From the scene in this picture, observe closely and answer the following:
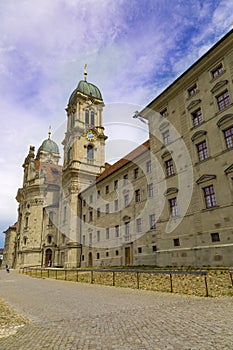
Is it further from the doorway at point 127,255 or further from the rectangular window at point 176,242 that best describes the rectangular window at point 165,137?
the doorway at point 127,255

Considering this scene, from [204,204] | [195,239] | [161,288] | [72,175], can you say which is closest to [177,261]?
[195,239]

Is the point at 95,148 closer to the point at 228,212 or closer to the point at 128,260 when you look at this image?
the point at 128,260

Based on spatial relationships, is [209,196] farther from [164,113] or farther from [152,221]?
[164,113]

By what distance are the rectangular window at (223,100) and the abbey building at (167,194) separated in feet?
0.27

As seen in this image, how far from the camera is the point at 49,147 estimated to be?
82125mm

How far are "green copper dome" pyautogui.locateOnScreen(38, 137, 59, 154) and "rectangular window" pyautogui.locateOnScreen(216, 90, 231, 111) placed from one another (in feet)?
223

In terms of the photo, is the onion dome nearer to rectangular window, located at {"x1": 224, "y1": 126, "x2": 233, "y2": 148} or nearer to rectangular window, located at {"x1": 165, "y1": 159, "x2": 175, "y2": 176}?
rectangular window, located at {"x1": 165, "y1": 159, "x2": 175, "y2": 176}

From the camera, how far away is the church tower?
144 ft

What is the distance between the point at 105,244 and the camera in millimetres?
35062

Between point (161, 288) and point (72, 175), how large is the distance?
37.0m

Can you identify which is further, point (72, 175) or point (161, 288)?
point (72, 175)

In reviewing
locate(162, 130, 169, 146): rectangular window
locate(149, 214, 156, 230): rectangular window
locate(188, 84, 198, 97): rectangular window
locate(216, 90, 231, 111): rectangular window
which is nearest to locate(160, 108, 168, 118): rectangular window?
locate(162, 130, 169, 146): rectangular window

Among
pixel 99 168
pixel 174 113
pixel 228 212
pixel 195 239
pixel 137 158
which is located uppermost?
pixel 99 168

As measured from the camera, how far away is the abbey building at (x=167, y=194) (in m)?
18.9
